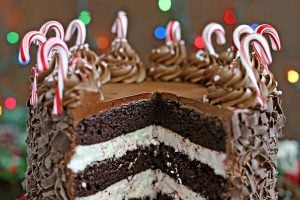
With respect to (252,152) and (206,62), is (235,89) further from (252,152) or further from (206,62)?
(206,62)

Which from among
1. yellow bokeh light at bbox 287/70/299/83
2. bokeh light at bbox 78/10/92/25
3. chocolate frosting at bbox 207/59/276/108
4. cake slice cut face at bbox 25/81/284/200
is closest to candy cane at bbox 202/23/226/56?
cake slice cut face at bbox 25/81/284/200

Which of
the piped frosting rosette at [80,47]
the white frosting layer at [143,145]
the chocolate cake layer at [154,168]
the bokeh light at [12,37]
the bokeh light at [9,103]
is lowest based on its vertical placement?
the bokeh light at [9,103]

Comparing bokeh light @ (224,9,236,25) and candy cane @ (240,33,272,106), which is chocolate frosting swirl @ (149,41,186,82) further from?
bokeh light @ (224,9,236,25)

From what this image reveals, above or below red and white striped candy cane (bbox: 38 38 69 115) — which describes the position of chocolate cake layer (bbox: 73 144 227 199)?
below

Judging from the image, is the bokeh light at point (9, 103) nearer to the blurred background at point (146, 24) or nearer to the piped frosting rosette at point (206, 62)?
the blurred background at point (146, 24)

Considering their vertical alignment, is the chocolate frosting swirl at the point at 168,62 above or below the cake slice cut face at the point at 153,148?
above

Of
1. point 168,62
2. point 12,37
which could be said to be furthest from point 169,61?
point 12,37

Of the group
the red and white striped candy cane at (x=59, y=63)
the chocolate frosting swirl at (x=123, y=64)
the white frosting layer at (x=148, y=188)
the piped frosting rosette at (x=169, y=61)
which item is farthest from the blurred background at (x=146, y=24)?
the red and white striped candy cane at (x=59, y=63)
